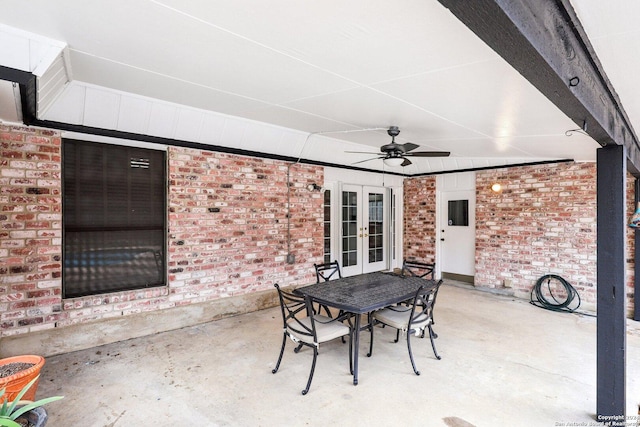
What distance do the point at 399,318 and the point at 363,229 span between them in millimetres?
3568

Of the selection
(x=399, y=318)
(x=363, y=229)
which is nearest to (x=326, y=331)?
(x=399, y=318)

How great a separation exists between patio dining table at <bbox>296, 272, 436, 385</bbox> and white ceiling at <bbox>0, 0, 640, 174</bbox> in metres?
1.90

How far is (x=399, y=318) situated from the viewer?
11.6 feet

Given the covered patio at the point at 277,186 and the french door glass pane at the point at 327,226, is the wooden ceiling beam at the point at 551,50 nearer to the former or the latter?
the covered patio at the point at 277,186

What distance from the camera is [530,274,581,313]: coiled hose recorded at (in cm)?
534

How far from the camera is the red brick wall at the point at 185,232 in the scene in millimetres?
3293

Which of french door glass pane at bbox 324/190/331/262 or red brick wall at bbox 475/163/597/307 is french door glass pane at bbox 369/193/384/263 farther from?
red brick wall at bbox 475/163/597/307

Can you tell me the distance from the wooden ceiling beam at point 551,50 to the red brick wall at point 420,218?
511 centimetres

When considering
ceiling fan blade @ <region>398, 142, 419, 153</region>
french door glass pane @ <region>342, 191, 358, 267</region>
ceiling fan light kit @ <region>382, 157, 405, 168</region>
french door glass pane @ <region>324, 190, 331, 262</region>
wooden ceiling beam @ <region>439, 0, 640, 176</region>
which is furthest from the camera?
french door glass pane @ <region>342, 191, 358, 267</region>

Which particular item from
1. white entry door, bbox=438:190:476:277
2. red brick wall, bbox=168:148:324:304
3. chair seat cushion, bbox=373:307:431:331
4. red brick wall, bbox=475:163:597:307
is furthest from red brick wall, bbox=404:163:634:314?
chair seat cushion, bbox=373:307:431:331

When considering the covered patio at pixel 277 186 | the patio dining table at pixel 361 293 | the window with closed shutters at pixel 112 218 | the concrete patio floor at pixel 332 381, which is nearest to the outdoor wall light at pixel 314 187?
the covered patio at pixel 277 186

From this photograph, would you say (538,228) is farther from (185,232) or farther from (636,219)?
(185,232)

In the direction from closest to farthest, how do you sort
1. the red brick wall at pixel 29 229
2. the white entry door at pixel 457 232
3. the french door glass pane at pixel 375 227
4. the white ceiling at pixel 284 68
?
the white ceiling at pixel 284 68, the red brick wall at pixel 29 229, the white entry door at pixel 457 232, the french door glass pane at pixel 375 227

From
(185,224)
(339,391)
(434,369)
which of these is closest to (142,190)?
(185,224)
